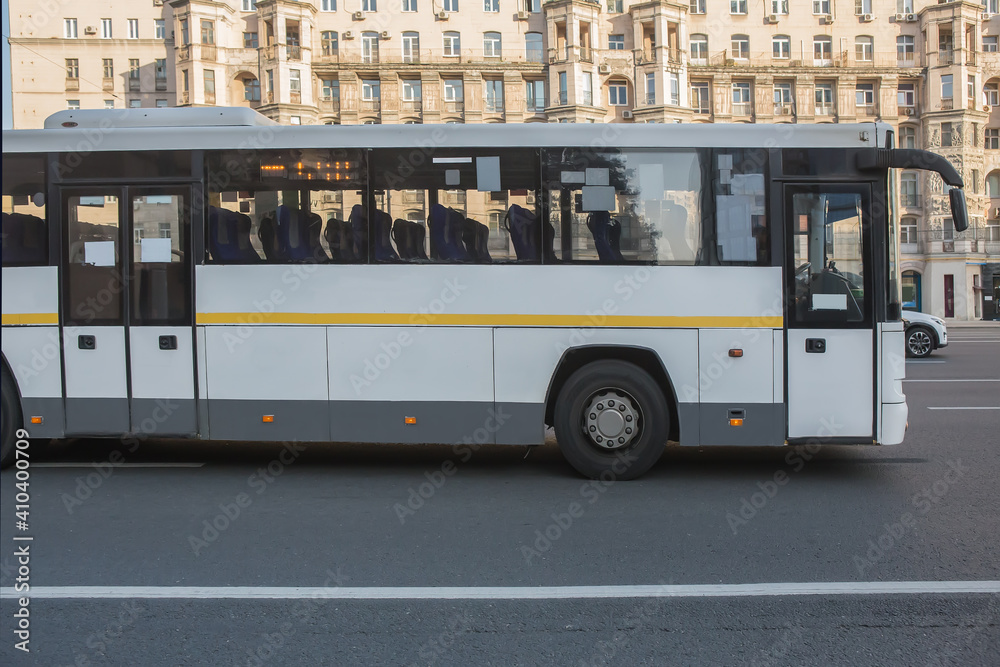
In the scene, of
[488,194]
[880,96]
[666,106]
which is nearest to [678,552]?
[488,194]

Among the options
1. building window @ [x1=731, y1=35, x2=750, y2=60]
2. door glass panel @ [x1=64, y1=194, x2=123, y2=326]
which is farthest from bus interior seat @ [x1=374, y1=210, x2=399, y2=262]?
building window @ [x1=731, y1=35, x2=750, y2=60]

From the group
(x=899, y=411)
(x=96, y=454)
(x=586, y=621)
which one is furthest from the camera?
(x=96, y=454)

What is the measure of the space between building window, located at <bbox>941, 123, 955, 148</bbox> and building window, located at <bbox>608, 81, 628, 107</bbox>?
2243 cm

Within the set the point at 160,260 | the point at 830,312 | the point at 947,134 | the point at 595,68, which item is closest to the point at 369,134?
the point at 160,260

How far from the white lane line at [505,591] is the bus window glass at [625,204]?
10.5ft

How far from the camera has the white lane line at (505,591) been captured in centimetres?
458

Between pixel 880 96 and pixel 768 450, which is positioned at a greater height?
pixel 880 96

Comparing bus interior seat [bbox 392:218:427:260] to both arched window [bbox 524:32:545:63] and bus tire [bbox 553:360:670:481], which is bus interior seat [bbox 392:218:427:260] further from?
arched window [bbox 524:32:545:63]

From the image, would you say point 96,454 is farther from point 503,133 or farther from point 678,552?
point 678,552

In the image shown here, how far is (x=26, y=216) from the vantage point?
779cm

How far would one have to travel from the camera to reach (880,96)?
62594 millimetres

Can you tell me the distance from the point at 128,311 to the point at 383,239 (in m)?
2.39

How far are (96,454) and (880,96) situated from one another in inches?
2569

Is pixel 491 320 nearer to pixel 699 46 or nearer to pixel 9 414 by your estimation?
pixel 9 414
